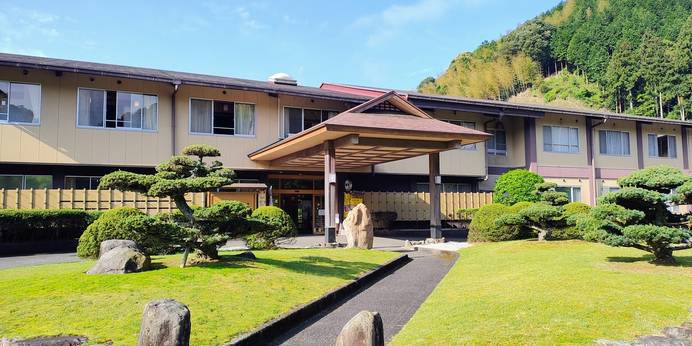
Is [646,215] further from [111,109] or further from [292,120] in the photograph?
[111,109]

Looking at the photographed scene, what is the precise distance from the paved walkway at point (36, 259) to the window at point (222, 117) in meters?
7.52

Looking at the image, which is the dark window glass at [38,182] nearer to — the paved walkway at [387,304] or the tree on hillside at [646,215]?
the paved walkway at [387,304]

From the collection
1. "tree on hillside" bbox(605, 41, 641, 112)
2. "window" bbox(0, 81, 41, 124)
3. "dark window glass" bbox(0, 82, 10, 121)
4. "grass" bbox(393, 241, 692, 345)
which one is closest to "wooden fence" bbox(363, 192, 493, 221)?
"grass" bbox(393, 241, 692, 345)

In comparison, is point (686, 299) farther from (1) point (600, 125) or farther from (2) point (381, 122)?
(1) point (600, 125)

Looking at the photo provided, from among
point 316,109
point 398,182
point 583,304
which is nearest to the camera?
point 583,304

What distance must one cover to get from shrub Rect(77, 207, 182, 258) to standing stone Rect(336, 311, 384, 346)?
4.74 metres

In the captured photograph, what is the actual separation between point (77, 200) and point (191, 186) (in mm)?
9850

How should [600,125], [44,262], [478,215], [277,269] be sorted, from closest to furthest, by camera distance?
1. [277,269]
2. [44,262]
3. [478,215]
4. [600,125]

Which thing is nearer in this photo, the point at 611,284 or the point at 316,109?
the point at 611,284

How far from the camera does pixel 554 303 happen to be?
21.5ft

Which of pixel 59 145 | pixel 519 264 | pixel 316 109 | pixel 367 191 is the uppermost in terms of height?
pixel 316 109

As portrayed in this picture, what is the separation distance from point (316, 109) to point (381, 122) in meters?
7.00

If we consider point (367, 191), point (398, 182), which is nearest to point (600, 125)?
point (398, 182)

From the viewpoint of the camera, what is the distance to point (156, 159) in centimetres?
1866
